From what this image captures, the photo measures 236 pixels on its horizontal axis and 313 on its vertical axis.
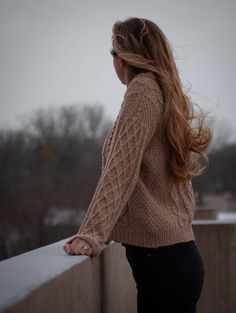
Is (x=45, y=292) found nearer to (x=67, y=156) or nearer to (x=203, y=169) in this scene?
(x=203, y=169)

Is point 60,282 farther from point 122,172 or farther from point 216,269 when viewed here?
point 216,269

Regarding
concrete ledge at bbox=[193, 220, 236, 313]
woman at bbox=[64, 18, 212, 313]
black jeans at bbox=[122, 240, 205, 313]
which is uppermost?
woman at bbox=[64, 18, 212, 313]

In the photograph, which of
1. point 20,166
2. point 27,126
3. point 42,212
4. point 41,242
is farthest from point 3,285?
point 27,126

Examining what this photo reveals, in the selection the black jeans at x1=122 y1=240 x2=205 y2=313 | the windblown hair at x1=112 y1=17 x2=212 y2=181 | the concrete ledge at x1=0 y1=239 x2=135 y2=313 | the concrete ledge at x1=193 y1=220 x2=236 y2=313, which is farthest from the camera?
the concrete ledge at x1=193 y1=220 x2=236 y2=313

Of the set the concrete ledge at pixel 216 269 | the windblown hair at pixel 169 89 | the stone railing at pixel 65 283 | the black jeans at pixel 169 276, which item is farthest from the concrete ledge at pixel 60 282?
the concrete ledge at pixel 216 269

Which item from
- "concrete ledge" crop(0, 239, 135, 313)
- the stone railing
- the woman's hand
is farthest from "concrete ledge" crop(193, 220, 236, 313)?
the woman's hand

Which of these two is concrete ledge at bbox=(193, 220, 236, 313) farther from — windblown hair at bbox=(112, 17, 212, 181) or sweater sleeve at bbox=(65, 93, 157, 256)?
sweater sleeve at bbox=(65, 93, 157, 256)

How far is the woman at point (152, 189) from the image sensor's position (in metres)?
2.38

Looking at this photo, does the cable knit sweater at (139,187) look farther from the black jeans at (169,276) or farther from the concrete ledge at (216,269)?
the concrete ledge at (216,269)

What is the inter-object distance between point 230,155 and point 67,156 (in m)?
18.5

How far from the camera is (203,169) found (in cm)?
268

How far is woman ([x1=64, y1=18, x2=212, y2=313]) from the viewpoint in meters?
2.38

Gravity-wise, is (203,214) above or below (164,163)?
below

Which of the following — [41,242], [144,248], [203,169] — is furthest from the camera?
[41,242]
